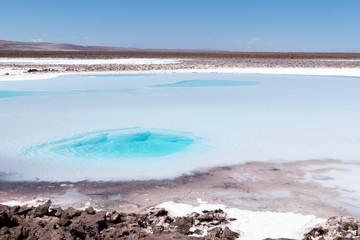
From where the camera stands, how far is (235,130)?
255 inches

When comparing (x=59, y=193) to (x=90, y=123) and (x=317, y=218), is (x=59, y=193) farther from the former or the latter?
(x=90, y=123)

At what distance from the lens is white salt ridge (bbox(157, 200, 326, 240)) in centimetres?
288

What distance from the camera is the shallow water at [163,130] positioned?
15.6ft

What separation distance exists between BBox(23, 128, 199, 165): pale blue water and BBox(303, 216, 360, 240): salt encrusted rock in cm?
273

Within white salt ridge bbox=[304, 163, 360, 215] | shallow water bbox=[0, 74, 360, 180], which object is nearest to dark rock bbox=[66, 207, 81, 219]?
shallow water bbox=[0, 74, 360, 180]

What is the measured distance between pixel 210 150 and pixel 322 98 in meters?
6.14

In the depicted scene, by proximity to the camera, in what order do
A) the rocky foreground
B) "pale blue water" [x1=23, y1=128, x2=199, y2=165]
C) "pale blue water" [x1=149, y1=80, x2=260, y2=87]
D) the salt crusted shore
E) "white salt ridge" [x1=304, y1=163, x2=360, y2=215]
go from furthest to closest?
"pale blue water" [x1=149, y1=80, x2=260, y2=87] → "pale blue water" [x1=23, y1=128, x2=199, y2=165] → "white salt ridge" [x1=304, y1=163, x2=360, y2=215] → the salt crusted shore → the rocky foreground

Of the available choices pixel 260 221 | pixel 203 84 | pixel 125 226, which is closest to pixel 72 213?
pixel 125 226

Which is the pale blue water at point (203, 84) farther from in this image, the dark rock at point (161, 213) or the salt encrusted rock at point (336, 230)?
the salt encrusted rock at point (336, 230)

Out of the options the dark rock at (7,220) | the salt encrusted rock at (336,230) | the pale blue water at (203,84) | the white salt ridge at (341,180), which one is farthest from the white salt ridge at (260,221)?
the pale blue water at (203,84)

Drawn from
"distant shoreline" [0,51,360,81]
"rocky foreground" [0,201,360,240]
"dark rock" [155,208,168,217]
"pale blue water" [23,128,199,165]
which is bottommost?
"pale blue water" [23,128,199,165]

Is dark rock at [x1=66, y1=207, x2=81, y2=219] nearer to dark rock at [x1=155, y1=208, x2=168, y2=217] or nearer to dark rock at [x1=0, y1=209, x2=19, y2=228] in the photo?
dark rock at [x1=0, y1=209, x2=19, y2=228]

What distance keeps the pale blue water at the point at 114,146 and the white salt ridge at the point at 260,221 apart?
6.16ft

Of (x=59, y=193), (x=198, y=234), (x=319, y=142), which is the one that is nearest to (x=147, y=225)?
(x=198, y=234)
